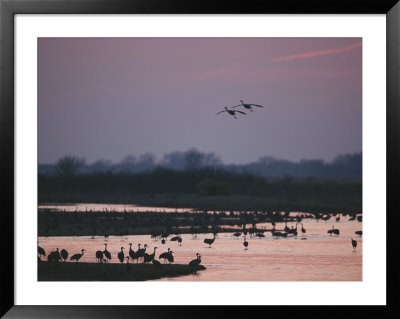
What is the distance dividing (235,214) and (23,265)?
1.85 meters

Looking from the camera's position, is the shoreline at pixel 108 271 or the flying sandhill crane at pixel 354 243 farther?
the flying sandhill crane at pixel 354 243

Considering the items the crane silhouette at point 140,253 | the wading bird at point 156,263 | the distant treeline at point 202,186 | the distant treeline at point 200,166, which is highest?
the distant treeline at point 200,166

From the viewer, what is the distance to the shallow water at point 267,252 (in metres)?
4.80

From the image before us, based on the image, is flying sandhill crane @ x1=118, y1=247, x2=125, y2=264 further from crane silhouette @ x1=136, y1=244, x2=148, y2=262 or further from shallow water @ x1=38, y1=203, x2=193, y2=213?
shallow water @ x1=38, y1=203, x2=193, y2=213

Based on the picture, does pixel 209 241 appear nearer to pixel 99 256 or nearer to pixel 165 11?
pixel 99 256

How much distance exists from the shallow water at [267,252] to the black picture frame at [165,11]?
384mm

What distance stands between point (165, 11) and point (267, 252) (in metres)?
2.20

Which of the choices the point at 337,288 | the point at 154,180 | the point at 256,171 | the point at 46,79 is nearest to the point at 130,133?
the point at 154,180

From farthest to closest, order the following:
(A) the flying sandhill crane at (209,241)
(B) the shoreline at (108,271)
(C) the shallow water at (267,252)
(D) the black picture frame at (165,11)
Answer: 1. (A) the flying sandhill crane at (209,241)
2. (C) the shallow water at (267,252)
3. (B) the shoreline at (108,271)
4. (D) the black picture frame at (165,11)

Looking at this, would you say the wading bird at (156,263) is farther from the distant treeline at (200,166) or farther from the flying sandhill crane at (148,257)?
the distant treeline at (200,166)

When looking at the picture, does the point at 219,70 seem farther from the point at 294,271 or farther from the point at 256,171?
the point at 294,271

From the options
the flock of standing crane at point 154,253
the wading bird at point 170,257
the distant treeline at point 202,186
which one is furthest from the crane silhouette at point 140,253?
the distant treeline at point 202,186

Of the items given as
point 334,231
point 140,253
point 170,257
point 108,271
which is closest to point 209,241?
point 170,257

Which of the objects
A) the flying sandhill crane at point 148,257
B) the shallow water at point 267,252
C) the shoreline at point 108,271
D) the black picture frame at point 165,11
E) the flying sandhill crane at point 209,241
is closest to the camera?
the black picture frame at point 165,11
